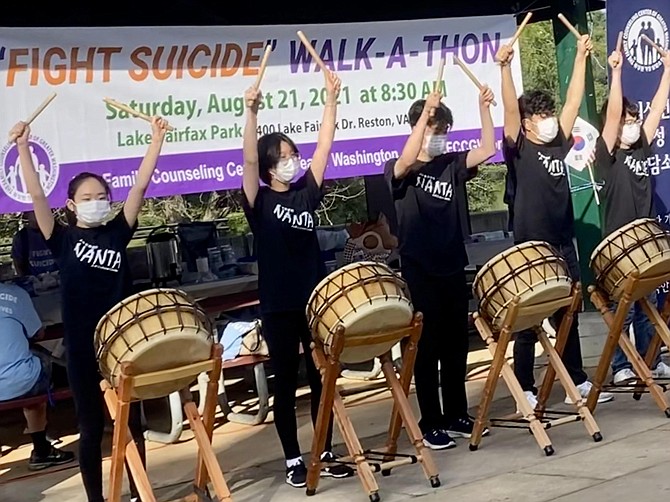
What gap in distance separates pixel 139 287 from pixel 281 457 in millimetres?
2734

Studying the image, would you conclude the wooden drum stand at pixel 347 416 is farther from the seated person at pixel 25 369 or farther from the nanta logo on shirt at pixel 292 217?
the seated person at pixel 25 369

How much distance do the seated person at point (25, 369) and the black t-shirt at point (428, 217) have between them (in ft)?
7.76

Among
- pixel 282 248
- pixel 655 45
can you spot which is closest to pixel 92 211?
pixel 282 248

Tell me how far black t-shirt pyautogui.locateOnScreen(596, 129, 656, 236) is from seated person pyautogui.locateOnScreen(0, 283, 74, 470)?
3.63m

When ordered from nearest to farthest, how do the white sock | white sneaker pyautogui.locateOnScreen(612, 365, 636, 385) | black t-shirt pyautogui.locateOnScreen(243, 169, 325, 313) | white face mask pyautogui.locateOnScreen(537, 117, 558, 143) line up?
black t-shirt pyautogui.locateOnScreen(243, 169, 325, 313) → the white sock → white face mask pyautogui.locateOnScreen(537, 117, 558, 143) → white sneaker pyautogui.locateOnScreen(612, 365, 636, 385)

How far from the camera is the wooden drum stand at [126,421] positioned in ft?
15.2

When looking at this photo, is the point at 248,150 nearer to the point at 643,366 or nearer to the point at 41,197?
the point at 41,197

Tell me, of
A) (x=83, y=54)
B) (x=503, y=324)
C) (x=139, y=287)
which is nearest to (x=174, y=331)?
(x=503, y=324)

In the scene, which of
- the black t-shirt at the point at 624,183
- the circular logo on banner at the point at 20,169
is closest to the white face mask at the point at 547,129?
the black t-shirt at the point at 624,183

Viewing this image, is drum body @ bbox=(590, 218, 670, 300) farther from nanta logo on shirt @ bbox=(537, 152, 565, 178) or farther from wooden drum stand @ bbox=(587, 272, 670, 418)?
nanta logo on shirt @ bbox=(537, 152, 565, 178)

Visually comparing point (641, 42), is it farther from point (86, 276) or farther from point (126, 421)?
point (126, 421)

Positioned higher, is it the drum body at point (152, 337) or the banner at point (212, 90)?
the banner at point (212, 90)

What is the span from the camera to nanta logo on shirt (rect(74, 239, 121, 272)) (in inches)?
201

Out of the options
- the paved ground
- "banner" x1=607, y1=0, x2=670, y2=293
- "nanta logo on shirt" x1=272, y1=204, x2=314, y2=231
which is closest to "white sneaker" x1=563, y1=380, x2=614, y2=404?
the paved ground
